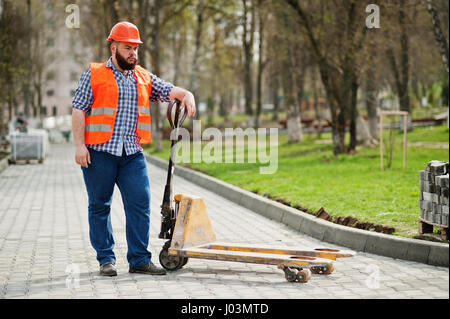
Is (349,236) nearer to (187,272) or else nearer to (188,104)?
(187,272)

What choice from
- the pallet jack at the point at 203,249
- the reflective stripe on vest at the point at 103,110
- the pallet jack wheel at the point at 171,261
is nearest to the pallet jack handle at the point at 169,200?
the pallet jack at the point at 203,249

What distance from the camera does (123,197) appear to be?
20.7 ft

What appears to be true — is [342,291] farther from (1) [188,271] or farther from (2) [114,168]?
(2) [114,168]

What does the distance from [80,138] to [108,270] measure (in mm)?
1097

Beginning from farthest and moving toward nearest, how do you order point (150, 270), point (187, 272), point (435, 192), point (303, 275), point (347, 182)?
point (347, 182) < point (435, 192) < point (187, 272) < point (150, 270) < point (303, 275)

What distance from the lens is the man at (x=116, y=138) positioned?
242 inches

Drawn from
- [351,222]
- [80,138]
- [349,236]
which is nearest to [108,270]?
[80,138]

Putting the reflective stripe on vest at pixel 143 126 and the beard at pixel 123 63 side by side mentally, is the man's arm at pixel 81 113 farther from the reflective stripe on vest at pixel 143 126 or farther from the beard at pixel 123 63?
the reflective stripe on vest at pixel 143 126

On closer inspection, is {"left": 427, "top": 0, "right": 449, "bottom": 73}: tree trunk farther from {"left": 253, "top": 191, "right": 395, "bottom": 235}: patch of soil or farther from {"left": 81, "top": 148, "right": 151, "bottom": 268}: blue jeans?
{"left": 81, "top": 148, "right": 151, "bottom": 268}: blue jeans

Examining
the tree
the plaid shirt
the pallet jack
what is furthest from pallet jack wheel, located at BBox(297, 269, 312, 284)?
the tree

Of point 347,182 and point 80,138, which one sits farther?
point 347,182

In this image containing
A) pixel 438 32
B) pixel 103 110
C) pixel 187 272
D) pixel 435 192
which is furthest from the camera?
pixel 438 32
